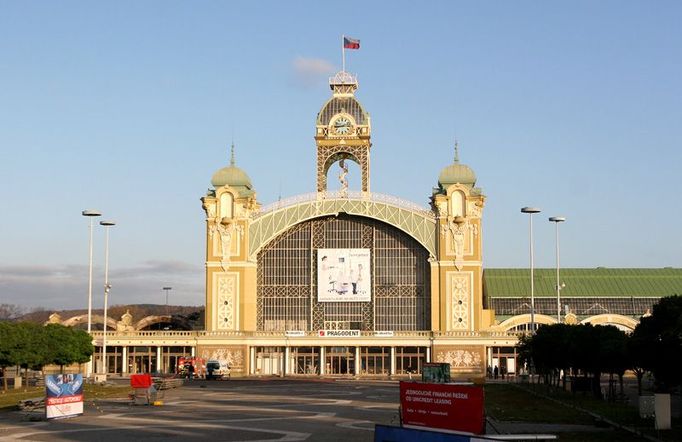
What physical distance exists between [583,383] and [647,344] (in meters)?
32.2

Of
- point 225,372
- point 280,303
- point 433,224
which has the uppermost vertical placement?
point 433,224

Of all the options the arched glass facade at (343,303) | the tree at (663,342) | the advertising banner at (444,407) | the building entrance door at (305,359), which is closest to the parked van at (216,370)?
the arched glass facade at (343,303)

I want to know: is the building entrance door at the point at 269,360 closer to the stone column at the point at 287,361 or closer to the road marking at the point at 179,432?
the stone column at the point at 287,361

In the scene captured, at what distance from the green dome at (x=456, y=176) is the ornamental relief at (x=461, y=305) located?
1266 cm

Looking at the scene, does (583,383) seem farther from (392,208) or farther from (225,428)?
(392,208)

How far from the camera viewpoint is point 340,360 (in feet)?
451

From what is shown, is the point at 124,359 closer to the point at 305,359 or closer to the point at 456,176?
the point at 305,359

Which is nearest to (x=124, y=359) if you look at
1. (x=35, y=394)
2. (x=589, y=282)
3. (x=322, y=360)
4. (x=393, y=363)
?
(x=322, y=360)

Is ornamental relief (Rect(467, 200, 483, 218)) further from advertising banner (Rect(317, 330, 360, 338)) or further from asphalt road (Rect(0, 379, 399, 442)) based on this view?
asphalt road (Rect(0, 379, 399, 442))

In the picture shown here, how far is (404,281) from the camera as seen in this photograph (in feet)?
451

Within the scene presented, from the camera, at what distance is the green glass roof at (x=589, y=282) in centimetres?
15888

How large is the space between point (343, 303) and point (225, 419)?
7868 centimetres

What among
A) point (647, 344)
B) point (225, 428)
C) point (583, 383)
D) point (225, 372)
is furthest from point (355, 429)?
point (225, 372)

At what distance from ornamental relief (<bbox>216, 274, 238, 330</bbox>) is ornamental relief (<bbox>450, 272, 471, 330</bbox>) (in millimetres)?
28098
